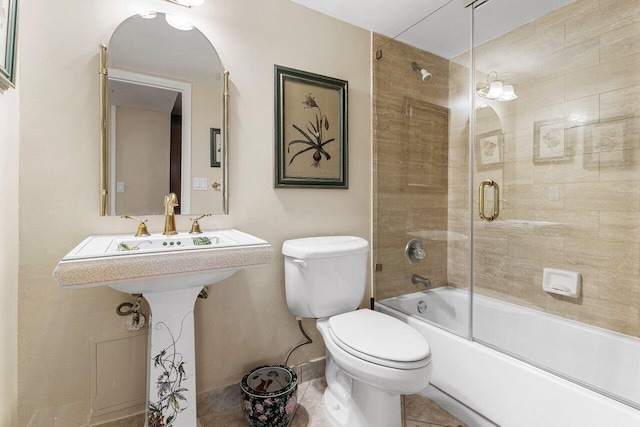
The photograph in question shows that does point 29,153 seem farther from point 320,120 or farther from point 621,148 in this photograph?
point 621,148

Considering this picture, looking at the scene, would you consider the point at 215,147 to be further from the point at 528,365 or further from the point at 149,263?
the point at 528,365

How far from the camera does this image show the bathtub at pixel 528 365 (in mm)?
1146

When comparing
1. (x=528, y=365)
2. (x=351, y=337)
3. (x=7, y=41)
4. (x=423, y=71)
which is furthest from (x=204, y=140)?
(x=528, y=365)

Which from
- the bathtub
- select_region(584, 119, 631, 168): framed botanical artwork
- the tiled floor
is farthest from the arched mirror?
select_region(584, 119, 631, 168): framed botanical artwork

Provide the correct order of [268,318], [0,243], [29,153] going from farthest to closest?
1. [268,318]
2. [29,153]
3. [0,243]

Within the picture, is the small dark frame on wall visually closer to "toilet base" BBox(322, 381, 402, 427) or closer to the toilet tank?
the toilet tank

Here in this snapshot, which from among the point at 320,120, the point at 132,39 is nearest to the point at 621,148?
the point at 320,120

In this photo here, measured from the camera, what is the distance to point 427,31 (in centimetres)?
186

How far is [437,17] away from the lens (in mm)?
1770

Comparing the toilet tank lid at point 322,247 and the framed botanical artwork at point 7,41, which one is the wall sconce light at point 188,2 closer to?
the framed botanical artwork at point 7,41

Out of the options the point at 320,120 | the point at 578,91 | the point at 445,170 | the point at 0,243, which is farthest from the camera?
the point at 445,170

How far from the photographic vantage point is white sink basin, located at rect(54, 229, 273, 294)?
883mm

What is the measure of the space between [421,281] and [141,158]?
170cm

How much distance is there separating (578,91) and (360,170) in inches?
46.6
